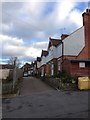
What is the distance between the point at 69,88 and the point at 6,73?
55.0ft

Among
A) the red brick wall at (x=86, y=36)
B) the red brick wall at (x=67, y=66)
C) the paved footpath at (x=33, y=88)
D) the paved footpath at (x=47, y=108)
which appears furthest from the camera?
the red brick wall at (x=86, y=36)

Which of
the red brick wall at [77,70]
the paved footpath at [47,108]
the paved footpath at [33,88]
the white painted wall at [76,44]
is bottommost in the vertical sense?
the paved footpath at [47,108]

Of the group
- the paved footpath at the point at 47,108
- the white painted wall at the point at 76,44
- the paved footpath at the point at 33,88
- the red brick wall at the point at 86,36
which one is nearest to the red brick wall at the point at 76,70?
the white painted wall at the point at 76,44

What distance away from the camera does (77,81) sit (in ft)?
81.1

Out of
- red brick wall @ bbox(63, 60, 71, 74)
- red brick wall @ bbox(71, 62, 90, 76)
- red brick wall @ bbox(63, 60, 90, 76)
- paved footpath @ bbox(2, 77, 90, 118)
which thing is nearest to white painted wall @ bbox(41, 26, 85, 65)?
red brick wall @ bbox(63, 60, 71, 74)

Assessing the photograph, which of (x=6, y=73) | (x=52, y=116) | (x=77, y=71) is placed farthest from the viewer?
(x=6, y=73)

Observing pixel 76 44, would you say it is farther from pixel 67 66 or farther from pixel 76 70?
pixel 76 70

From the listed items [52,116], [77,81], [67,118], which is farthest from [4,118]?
[77,81]

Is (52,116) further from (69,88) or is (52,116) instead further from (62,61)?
(62,61)

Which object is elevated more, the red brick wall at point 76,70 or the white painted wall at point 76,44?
the white painted wall at point 76,44

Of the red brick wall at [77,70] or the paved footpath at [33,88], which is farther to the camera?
the red brick wall at [77,70]

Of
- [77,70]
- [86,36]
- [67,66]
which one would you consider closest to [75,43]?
[86,36]

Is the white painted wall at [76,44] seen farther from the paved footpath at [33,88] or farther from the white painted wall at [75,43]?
the paved footpath at [33,88]

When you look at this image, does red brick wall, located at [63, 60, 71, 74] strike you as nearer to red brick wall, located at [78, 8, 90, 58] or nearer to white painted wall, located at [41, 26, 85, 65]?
white painted wall, located at [41, 26, 85, 65]
